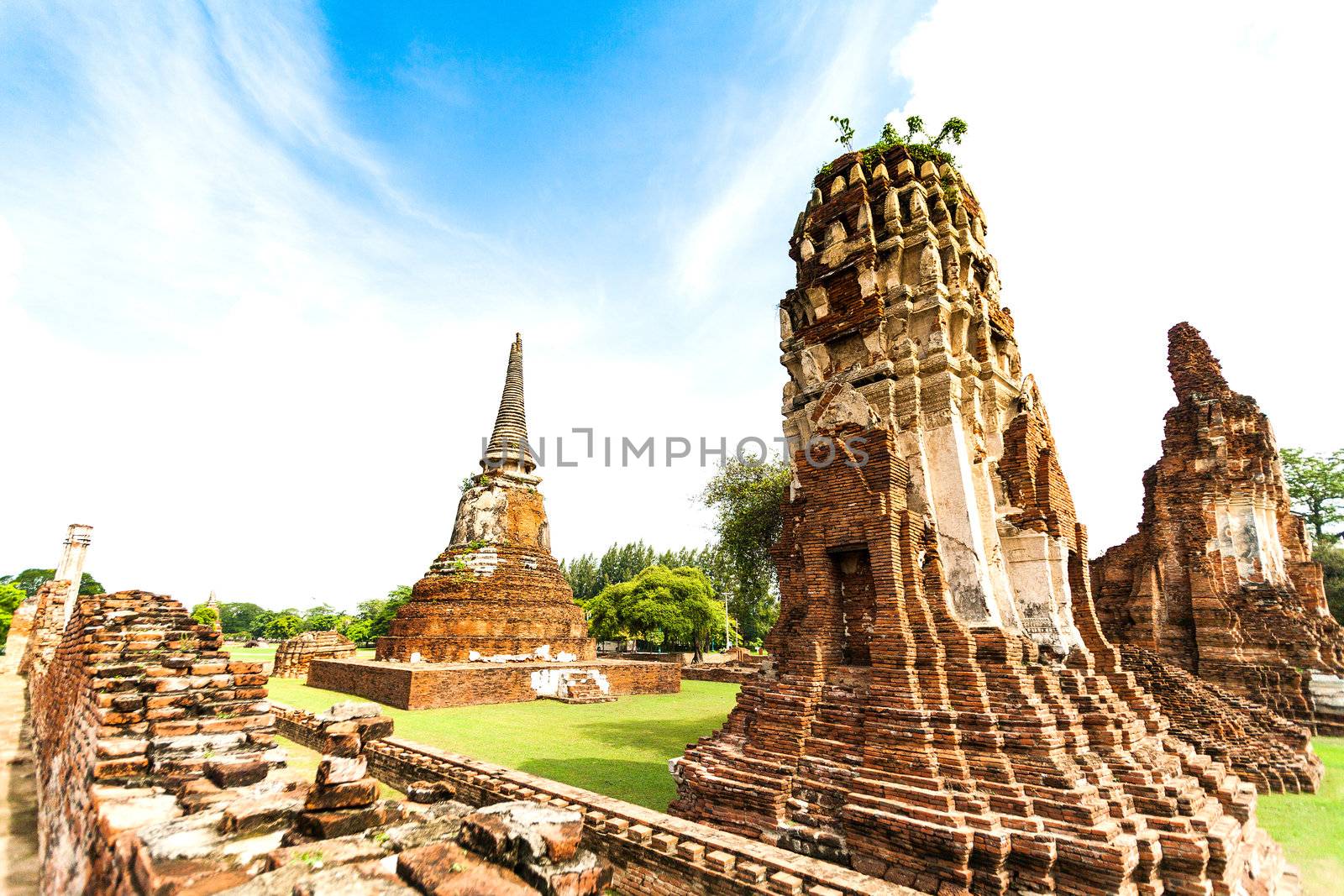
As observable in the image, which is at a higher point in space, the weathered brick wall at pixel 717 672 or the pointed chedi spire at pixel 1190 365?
the pointed chedi spire at pixel 1190 365

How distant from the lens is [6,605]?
3841cm

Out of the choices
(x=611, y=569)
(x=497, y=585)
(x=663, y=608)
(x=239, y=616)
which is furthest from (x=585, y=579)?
(x=239, y=616)

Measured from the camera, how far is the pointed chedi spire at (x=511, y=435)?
2522cm

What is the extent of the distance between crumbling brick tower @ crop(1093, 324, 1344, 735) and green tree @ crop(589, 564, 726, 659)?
2207 cm

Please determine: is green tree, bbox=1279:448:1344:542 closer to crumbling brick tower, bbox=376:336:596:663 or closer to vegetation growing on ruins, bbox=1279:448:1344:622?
vegetation growing on ruins, bbox=1279:448:1344:622

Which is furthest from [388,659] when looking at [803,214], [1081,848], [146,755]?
[1081,848]

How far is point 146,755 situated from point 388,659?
17.8m

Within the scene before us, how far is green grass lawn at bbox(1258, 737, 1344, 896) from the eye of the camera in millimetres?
5926

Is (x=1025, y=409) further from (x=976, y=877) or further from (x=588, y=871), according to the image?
(x=588, y=871)

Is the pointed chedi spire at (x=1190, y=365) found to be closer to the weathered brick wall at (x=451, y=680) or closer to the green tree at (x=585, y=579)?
the weathered brick wall at (x=451, y=680)

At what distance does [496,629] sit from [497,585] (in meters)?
1.48

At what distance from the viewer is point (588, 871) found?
3088 mm

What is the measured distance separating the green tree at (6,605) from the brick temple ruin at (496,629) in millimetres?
31741

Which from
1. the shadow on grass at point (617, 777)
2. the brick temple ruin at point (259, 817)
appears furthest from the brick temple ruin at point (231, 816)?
the shadow on grass at point (617, 777)
